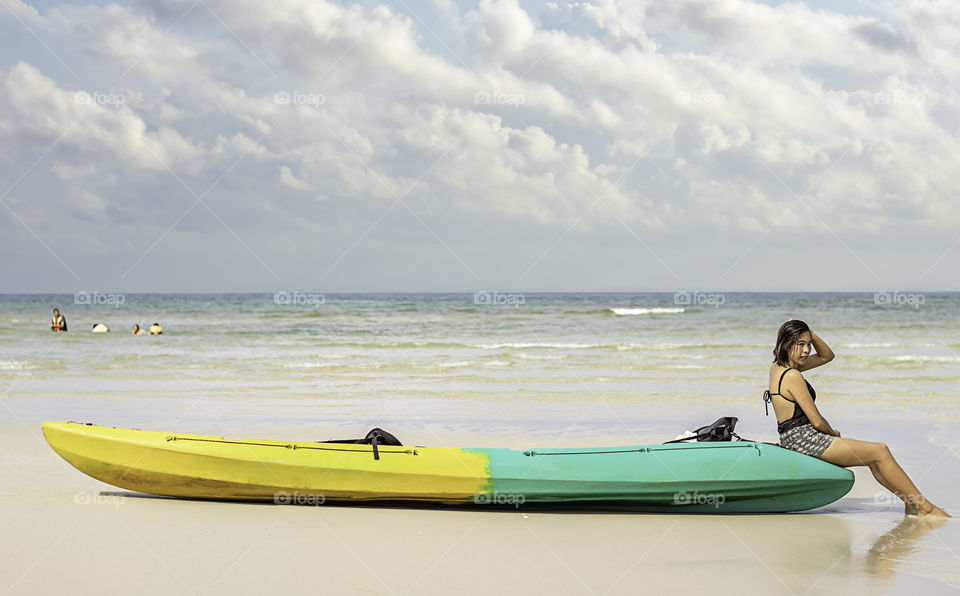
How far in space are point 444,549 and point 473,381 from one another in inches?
329

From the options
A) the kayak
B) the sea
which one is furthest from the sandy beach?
the sea

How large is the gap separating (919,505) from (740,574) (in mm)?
1804

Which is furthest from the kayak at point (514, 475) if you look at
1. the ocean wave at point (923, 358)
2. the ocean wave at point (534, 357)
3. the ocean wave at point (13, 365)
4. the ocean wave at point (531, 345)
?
the ocean wave at point (531, 345)

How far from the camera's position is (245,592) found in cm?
407

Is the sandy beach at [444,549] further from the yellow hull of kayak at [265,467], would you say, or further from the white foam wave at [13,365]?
the white foam wave at [13,365]

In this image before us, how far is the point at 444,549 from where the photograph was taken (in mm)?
4773

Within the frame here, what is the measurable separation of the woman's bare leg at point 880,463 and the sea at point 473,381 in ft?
8.70

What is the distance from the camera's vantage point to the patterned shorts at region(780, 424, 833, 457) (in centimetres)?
550

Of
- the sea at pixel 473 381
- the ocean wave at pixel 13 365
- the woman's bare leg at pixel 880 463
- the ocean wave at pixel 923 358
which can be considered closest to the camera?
the woman's bare leg at pixel 880 463

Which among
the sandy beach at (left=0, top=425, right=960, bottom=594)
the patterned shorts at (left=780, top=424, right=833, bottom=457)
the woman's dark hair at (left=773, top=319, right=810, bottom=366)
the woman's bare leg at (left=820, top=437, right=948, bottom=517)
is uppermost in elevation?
the woman's dark hair at (left=773, top=319, right=810, bottom=366)

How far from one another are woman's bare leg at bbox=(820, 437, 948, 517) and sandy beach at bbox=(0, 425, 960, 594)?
16 centimetres

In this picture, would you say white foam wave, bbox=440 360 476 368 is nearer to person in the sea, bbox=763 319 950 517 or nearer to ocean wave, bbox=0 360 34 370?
ocean wave, bbox=0 360 34 370

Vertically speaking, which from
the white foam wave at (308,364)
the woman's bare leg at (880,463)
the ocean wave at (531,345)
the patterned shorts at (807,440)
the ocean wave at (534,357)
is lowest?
the woman's bare leg at (880,463)

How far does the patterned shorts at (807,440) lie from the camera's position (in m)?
5.50
